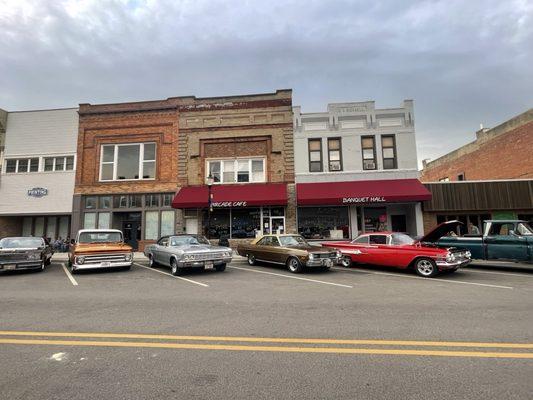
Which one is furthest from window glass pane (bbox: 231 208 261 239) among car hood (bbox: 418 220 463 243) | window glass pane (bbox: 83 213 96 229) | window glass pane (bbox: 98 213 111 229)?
car hood (bbox: 418 220 463 243)

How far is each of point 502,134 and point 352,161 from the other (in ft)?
45.8

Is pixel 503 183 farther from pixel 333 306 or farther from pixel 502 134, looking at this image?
pixel 333 306

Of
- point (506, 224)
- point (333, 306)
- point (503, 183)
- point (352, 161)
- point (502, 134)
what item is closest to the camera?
point (333, 306)

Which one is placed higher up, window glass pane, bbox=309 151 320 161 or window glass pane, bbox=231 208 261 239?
window glass pane, bbox=309 151 320 161

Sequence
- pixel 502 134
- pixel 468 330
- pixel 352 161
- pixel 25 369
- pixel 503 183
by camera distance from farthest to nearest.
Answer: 1. pixel 502 134
2. pixel 352 161
3. pixel 503 183
4. pixel 468 330
5. pixel 25 369

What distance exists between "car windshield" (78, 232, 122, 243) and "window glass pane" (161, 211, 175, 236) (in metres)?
7.33

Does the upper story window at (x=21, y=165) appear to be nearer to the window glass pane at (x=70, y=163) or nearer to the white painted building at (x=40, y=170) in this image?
the white painted building at (x=40, y=170)

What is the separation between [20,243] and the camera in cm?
1396

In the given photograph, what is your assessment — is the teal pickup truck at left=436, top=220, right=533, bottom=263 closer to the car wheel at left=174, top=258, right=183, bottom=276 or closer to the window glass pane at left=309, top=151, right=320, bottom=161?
the car wheel at left=174, top=258, right=183, bottom=276

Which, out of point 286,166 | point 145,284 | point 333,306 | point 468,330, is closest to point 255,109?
point 286,166

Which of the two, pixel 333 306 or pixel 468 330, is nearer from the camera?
pixel 468 330

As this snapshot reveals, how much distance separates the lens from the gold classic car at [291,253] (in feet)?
38.9

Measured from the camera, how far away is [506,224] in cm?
1214

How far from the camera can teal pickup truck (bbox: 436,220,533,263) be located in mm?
11547
